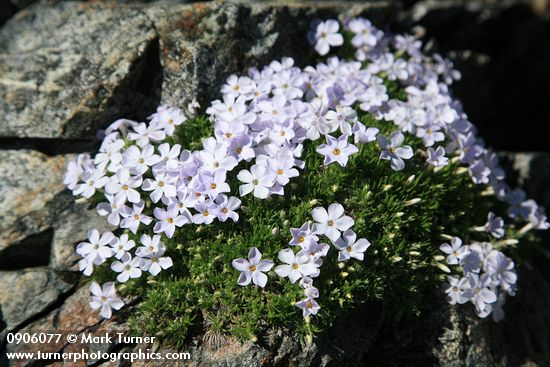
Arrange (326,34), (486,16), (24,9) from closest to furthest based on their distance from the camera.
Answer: (326,34), (24,9), (486,16)

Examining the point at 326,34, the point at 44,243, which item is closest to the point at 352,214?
the point at 326,34

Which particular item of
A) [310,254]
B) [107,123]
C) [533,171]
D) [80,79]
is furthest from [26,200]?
[533,171]

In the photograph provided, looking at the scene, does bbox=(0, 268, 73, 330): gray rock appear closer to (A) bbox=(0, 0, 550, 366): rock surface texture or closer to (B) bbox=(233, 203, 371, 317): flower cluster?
(A) bbox=(0, 0, 550, 366): rock surface texture

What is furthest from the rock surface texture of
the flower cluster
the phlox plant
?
the flower cluster

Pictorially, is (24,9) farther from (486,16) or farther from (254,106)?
(486,16)

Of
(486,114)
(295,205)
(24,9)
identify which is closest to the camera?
(295,205)

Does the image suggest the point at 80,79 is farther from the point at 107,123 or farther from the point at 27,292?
the point at 27,292
